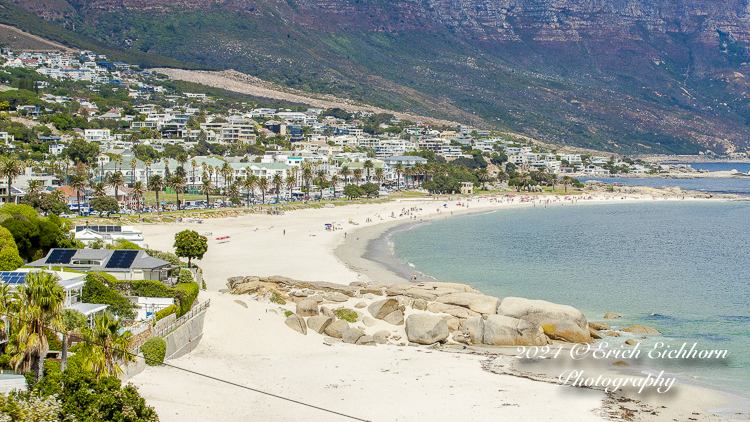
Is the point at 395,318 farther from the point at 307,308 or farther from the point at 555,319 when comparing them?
the point at 555,319

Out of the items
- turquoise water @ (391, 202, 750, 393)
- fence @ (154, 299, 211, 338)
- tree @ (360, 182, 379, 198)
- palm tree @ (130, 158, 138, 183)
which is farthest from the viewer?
tree @ (360, 182, 379, 198)

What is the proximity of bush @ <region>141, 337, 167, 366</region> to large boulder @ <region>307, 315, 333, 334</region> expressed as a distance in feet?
25.0

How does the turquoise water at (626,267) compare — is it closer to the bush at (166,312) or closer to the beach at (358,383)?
the beach at (358,383)

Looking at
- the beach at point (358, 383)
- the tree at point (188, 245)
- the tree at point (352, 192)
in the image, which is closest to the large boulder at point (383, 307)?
the beach at point (358, 383)

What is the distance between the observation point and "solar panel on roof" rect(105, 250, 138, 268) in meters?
29.8

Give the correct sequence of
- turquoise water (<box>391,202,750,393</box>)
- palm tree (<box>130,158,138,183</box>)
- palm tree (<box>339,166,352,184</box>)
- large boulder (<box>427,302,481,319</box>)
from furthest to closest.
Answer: palm tree (<box>339,166,352,184</box>), palm tree (<box>130,158,138,183</box>), turquoise water (<box>391,202,750,393</box>), large boulder (<box>427,302,481,319</box>)

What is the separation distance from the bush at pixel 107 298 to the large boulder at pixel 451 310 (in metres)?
13.3

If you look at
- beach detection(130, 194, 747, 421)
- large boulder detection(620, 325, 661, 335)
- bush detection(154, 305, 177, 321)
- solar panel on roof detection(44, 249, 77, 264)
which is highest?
solar panel on roof detection(44, 249, 77, 264)

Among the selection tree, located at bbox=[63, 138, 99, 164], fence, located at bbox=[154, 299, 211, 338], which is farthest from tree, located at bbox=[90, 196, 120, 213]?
fence, located at bbox=[154, 299, 211, 338]

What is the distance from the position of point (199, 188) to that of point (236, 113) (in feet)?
294

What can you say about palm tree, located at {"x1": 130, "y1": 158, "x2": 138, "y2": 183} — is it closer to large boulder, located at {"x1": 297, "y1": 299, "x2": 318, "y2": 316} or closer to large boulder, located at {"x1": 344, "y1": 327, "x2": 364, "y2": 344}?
large boulder, located at {"x1": 297, "y1": 299, "x2": 318, "y2": 316}

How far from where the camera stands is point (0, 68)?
192375 millimetres

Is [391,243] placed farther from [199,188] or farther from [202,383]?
[199,188]

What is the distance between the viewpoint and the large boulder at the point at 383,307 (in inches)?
1208
